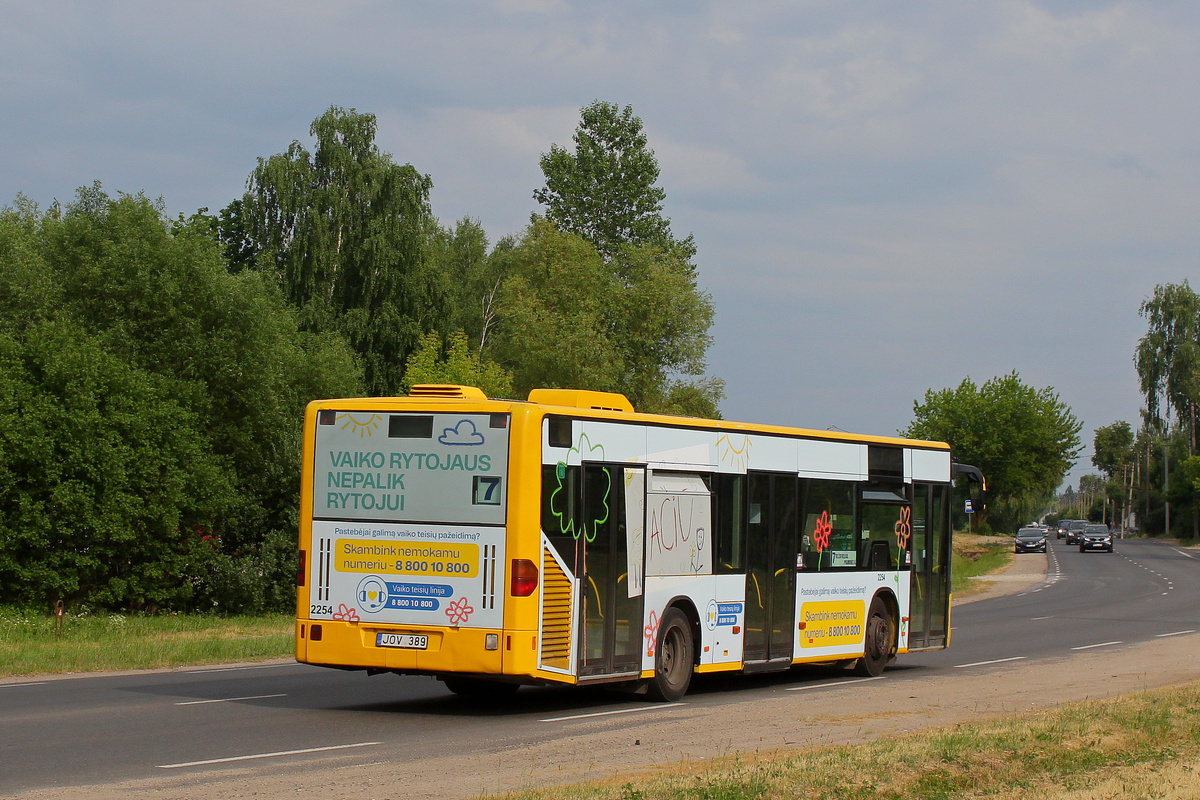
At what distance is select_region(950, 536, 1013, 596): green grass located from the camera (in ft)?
153

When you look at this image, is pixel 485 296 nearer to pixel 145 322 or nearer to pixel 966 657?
pixel 145 322

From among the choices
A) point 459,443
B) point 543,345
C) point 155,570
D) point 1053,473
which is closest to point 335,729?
point 459,443

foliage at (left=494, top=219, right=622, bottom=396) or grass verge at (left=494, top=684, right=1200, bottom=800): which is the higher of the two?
foliage at (left=494, top=219, right=622, bottom=396)

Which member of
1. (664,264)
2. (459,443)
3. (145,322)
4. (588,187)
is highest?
(588,187)

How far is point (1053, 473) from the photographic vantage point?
90.3m

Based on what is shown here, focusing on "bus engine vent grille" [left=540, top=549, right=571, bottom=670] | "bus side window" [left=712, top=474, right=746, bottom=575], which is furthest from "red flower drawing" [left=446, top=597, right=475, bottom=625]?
"bus side window" [left=712, top=474, right=746, bottom=575]

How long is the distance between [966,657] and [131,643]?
13127 mm

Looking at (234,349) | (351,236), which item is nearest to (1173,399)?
(351,236)

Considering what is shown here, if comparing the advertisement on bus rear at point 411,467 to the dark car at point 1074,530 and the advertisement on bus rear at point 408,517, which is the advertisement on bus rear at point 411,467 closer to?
the advertisement on bus rear at point 408,517

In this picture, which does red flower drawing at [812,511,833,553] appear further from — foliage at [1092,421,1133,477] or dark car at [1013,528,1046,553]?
foliage at [1092,421,1133,477]

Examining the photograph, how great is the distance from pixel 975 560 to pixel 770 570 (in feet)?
178

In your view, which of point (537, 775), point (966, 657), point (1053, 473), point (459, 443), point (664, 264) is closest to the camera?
point (537, 775)

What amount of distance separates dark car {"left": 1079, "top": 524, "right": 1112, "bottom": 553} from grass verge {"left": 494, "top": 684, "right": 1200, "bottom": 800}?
2805 inches

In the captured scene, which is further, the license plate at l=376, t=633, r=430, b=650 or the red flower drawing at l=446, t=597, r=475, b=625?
the license plate at l=376, t=633, r=430, b=650
